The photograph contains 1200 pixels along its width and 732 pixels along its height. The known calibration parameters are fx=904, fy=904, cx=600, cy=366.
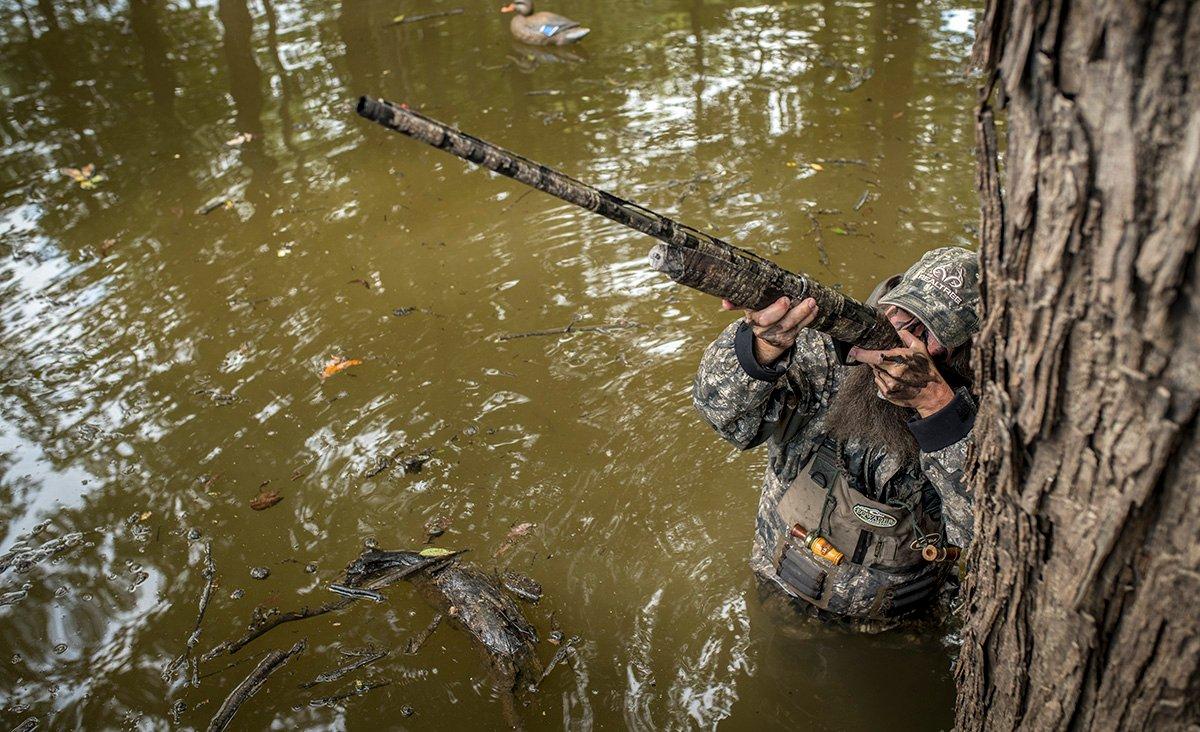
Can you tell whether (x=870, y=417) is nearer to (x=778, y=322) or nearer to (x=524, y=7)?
(x=778, y=322)

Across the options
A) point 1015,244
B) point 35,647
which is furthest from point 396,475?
point 1015,244

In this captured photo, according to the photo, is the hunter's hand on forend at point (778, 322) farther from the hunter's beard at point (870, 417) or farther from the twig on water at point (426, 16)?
the twig on water at point (426, 16)

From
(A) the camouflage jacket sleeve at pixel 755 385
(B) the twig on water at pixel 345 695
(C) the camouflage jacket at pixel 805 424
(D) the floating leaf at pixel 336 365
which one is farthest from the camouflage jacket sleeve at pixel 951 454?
(D) the floating leaf at pixel 336 365

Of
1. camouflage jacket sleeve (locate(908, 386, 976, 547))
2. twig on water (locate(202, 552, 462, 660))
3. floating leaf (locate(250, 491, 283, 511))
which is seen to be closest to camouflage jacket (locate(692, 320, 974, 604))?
camouflage jacket sleeve (locate(908, 386, 976, 547))

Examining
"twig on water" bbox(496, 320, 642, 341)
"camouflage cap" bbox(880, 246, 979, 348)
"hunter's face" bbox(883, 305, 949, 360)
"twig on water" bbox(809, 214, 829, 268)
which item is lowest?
"twig on water" bbox(496, 320, 642, 341)

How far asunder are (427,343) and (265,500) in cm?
153

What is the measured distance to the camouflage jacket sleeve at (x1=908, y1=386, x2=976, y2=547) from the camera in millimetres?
3000

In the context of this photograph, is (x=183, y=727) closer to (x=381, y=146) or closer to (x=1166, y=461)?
(x=1166, y=461)

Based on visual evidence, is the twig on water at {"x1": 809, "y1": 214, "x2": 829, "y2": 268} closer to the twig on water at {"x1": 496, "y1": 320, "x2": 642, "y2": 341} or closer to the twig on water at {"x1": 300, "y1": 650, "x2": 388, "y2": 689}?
the twig on water at {"x1": 496, "y1": 320, "x2": 642, "y2": 341}

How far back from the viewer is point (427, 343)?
5.84 m

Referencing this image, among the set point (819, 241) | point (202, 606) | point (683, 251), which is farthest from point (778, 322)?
point (819, 241)

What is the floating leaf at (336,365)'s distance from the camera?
5609 millimetres

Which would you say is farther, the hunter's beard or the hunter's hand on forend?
the hunter's beard

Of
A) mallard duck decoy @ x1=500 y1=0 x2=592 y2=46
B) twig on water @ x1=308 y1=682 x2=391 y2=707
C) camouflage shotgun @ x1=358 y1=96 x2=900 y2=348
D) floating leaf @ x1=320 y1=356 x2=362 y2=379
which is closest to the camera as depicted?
camouflage shotgun @ x1=358 y1=96 x2=900 y2=348
